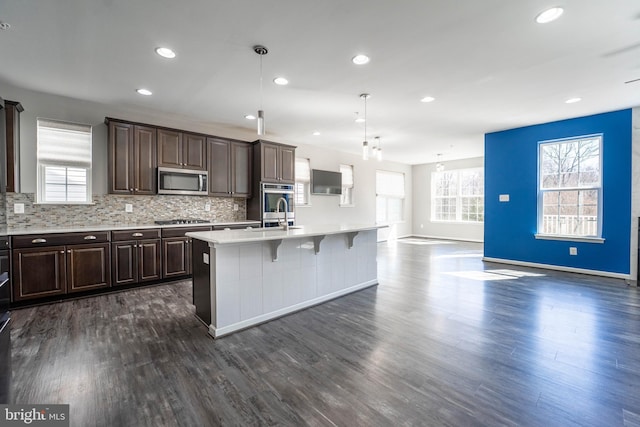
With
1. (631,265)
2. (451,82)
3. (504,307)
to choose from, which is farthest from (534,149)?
(504,307)

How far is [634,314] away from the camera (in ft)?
9.98

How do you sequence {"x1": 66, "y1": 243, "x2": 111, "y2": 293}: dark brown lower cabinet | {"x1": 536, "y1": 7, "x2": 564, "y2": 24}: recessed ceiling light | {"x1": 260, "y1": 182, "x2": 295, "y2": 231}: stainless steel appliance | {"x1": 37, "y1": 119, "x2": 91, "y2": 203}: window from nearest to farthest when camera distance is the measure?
{"x1": 536, "y1": 7, "x2": 564, "y2": 24}: recessed ceiling light, {"x1": 66, "y1": 243, "x2": 111, "y2": 293}: dark brown lower cabinet, {"x1": 37, "y1": 119, "x2": 91, "y2": 203}: window, {"x1": 260, "y1": 182, "x2": 295, "y2": 231}: stainless steel appliance

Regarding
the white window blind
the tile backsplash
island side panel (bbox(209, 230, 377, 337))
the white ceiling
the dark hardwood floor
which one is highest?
the white ceiling

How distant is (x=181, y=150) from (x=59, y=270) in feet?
7.72

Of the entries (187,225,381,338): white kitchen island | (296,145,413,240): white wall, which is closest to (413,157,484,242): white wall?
(296,145,413,240): white wall

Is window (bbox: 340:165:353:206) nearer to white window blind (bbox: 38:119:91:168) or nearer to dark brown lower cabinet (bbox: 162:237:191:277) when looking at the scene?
dark brown lower cabinet (bbox: 162:237:191:277)

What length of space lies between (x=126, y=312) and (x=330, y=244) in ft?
8.23

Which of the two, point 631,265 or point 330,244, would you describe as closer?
point 330,244

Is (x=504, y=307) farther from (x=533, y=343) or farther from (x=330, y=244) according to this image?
(x=330, y=244)

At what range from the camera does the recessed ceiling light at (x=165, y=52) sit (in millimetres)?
2754

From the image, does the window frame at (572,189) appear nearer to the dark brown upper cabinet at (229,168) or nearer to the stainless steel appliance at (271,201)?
the stainless steel appliance at (271,201)

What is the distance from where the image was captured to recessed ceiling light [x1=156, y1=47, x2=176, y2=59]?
9.03 feet
